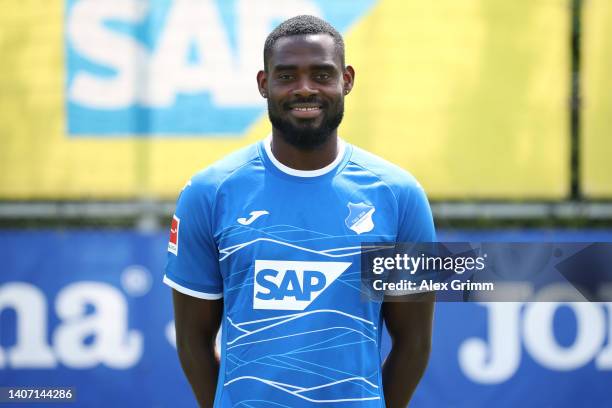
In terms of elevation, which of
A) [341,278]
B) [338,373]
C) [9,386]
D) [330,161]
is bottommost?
[9,386]

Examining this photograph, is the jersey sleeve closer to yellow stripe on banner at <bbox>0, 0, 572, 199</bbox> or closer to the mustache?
the mustache

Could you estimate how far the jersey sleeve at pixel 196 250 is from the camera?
217 cm

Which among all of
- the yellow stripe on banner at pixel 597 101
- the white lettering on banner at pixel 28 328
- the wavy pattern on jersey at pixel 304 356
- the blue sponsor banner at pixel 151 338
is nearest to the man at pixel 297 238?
the wavy pattern on jersey at pixel 304 356

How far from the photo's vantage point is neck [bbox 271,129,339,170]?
7.13ft

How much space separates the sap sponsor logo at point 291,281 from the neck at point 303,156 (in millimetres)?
278

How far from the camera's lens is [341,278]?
2082 mm

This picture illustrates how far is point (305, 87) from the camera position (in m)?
2.08

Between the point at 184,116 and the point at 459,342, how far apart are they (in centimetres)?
177

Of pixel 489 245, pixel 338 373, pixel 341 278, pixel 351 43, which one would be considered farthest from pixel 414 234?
pixel 351 43

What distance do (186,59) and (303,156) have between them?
79.1 inches

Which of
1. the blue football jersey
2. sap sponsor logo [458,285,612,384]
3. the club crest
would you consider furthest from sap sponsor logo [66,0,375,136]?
the club crest

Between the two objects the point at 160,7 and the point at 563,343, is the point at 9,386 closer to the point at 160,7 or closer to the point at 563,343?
the point at 160,7

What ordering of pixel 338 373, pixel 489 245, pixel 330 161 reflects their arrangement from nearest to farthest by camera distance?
pixel 338 373 < pixel 330 161 < pixel 489 245

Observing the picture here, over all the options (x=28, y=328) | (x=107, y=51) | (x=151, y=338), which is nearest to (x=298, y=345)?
(x=151, y=338)
